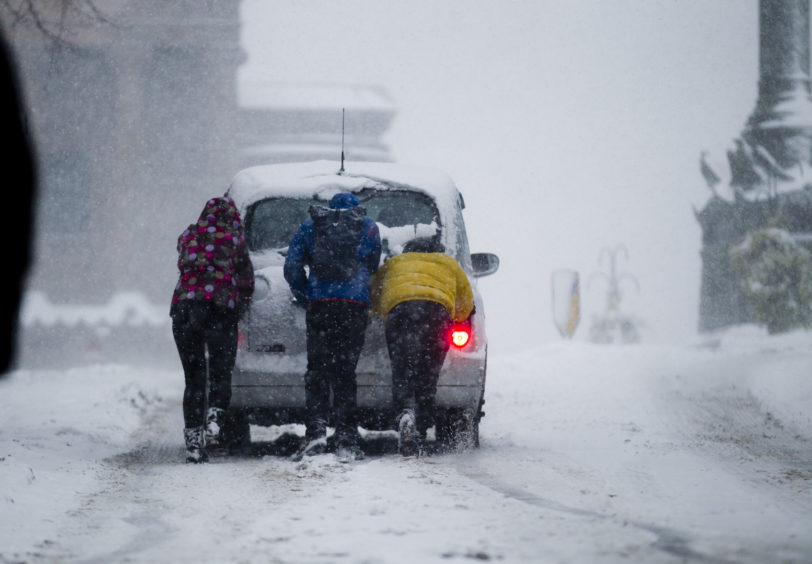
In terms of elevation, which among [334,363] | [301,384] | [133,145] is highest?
[133,145]

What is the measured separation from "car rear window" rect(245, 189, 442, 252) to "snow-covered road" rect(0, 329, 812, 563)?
1469mm

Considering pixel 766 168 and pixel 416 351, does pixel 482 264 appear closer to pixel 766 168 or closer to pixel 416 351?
pixel 416 351

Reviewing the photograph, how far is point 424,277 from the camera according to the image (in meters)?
6.80

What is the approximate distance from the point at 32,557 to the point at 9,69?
11.2ft

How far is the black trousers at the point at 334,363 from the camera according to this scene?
6.55 m

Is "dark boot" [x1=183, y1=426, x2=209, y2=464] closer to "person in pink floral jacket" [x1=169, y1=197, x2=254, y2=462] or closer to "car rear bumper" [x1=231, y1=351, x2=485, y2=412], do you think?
"person in pink floral jacket" [x1=169, y1=197, x2=254, y2=462]

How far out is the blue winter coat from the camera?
6.61 metres

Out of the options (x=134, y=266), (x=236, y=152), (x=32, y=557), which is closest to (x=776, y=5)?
(x=236, y=152)

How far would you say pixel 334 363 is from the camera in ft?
21.6

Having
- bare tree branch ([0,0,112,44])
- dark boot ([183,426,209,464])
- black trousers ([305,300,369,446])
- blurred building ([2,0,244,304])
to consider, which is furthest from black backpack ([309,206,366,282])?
blurred building ([2,0,244,304])

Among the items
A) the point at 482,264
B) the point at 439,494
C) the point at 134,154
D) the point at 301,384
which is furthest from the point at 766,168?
the point at 439,494

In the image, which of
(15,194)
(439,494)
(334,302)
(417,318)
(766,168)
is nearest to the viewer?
(439,494)

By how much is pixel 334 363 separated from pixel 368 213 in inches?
54.9

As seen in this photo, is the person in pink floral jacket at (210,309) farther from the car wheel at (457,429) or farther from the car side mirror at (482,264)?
the car side mirror at (482,264)
